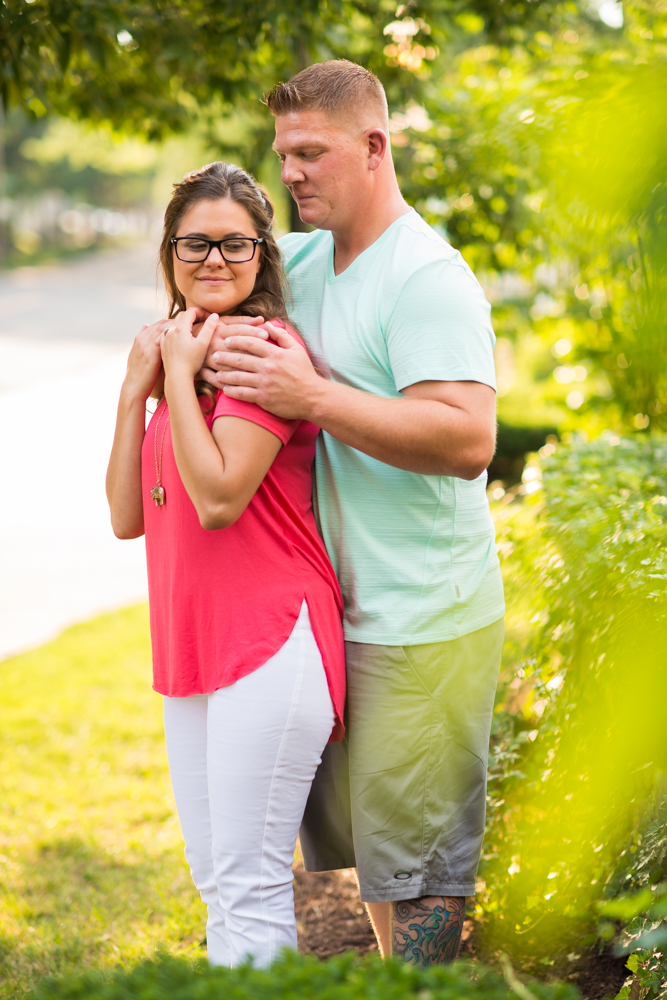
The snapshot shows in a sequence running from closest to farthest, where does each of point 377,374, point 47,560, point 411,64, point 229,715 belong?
point 229,715, point 377,374, point 411,64, point 47,560

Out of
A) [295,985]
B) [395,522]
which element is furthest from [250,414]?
[295,985]

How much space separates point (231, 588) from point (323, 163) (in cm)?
102

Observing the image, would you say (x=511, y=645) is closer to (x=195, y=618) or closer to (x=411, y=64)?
(x=195, y=618)

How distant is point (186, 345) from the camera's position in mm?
1952

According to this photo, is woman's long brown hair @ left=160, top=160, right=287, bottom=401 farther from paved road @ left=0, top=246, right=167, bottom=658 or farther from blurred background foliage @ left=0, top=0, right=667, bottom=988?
blurred background foliage @ left=0, top=0, right=667, bottom=988

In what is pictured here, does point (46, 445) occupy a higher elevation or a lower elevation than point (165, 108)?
lower

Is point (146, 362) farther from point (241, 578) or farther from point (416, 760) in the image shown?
point (416, 760)

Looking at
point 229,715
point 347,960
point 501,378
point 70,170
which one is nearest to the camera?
point 347,960

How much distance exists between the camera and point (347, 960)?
1.30m

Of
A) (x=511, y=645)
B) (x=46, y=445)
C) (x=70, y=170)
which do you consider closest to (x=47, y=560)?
(x=46, y=445)

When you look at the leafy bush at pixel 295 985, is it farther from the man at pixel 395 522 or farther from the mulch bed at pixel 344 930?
the mulch bed at pixel 344 930

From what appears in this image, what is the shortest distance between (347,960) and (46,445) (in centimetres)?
983

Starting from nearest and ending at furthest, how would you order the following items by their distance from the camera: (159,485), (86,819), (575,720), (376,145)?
(159,485) < (376,145) < (575,720) < (86,819)

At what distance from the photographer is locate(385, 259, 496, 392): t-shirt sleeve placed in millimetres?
1904
